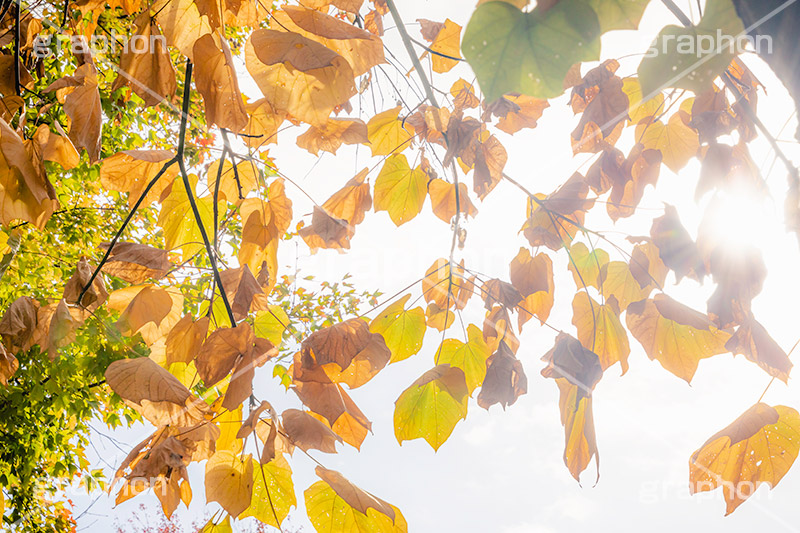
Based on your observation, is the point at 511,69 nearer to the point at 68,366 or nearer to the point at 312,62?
the point at 312,62

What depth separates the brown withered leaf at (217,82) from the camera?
0.47 m

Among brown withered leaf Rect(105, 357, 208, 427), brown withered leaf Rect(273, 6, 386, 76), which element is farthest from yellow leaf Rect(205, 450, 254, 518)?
brown withered leaf Rect(273, 6, 386, 76)

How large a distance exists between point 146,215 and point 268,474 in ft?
11.1

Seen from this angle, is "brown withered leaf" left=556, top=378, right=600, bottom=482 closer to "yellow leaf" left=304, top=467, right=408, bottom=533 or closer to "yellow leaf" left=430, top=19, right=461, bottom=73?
"yellow leaf" left=304, top=467, right=408, bottom=533

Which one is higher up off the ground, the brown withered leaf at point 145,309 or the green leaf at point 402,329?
the brown withered leaf at point 145,309

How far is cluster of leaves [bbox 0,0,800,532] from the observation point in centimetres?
41

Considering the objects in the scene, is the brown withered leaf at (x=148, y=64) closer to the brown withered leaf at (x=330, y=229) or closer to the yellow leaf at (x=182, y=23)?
the yellow leaf at (x=182, y=23)

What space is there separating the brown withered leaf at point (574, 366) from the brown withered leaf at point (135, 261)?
47 cm

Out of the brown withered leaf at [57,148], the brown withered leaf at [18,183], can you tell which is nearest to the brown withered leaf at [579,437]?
the brown withered leaf at [18,183]

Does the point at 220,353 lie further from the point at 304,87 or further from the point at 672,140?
the point at 672,140

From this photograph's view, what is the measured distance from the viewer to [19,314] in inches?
27.1

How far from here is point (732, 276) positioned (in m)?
0.41

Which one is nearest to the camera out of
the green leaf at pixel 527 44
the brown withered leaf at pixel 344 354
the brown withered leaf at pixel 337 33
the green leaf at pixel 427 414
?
the green leaf at pixel 527 44

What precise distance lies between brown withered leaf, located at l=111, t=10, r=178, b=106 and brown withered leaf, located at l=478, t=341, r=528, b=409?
50 centimetres
